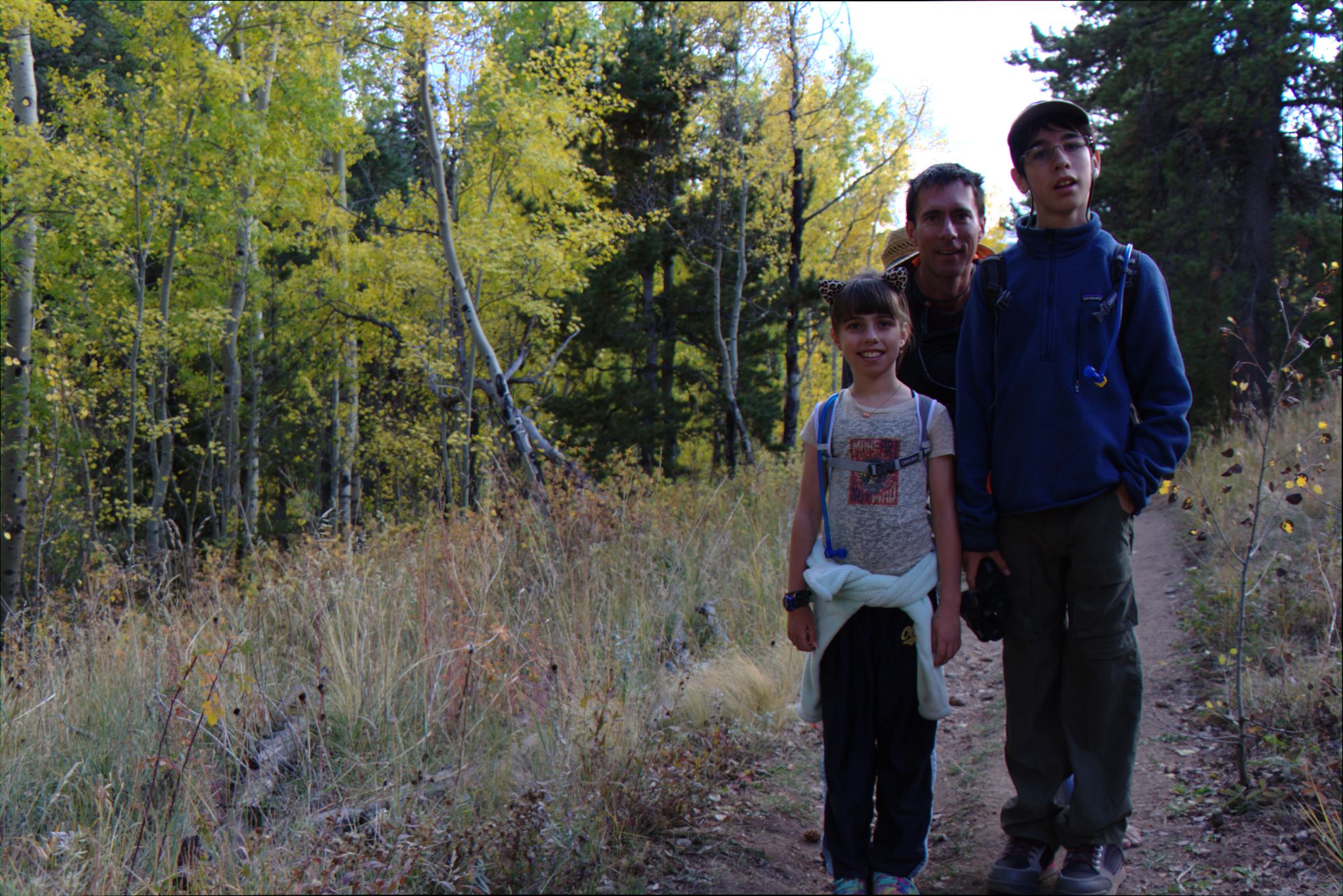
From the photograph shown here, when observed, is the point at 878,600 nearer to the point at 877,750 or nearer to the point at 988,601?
the point at 988,601

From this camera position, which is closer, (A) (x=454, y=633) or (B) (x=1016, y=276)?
(B) (x=1016, y=276)

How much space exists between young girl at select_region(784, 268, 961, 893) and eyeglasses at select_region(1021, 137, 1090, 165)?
1.66 ft

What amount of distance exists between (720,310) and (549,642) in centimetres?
1337

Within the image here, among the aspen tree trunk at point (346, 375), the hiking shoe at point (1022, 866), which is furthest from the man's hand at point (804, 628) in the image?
the aspen tree trunk at point (346, 375)

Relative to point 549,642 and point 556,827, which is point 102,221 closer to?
point 549,642

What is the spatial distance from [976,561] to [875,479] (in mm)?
381

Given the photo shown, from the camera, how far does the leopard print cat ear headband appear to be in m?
2.59

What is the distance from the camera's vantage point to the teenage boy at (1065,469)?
2426 millimetres

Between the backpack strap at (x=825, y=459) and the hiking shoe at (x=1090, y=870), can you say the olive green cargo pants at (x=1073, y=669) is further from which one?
the backpack strap at (x=825, y=459)

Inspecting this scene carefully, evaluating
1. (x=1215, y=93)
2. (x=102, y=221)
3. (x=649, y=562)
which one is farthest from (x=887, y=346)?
(x=1215, y=93)

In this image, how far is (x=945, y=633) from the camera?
2412 mm

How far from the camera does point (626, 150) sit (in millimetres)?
16375

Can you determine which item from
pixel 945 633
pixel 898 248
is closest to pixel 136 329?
pixel 898 248

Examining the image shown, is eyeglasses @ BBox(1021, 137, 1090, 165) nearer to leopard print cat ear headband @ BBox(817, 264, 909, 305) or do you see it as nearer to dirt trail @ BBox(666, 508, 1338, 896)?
leopard print cat ear headband @ BBox(817, 264, 909, 305)
